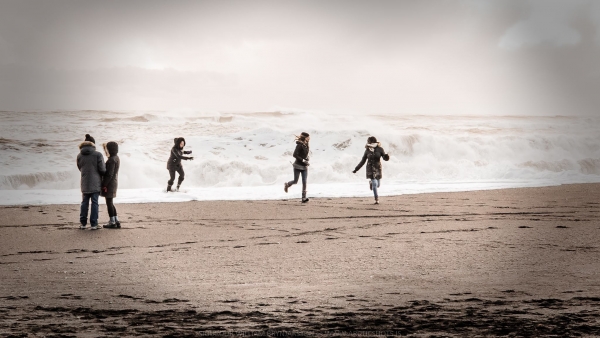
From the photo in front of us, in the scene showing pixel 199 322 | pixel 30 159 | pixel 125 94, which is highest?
pixel 125 94

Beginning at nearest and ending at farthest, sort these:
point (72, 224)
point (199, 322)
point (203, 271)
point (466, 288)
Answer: point (199, 322) < point (466, 288) < point (203, 271) < point (72, 224)

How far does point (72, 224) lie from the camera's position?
33.2ft

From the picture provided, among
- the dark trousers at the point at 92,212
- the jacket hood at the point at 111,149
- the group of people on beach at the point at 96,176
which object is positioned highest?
the jacket hood at the point at 111,149

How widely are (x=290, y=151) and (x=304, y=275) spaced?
2293 cm

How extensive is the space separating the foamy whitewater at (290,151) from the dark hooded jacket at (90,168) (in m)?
5.22

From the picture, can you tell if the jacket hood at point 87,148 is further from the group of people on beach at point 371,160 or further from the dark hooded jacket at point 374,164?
the dark hooded jacket at point 374,164

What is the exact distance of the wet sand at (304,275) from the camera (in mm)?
4070

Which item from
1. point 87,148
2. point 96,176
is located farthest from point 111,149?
Answer: point 96,176

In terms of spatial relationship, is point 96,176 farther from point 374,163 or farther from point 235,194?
point 235,194

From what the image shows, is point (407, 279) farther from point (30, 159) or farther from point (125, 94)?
point (125, 94)

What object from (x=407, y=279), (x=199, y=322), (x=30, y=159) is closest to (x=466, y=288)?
(x=407, y=279)


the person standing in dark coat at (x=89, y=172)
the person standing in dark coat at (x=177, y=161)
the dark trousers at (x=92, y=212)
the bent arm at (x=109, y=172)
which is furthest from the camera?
the person standing in dark coat at (x=177, y=161)

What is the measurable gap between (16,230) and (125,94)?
70.5 feet

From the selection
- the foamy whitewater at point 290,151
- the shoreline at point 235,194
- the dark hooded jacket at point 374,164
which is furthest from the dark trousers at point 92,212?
the dark hooded jacket at point 374,164
